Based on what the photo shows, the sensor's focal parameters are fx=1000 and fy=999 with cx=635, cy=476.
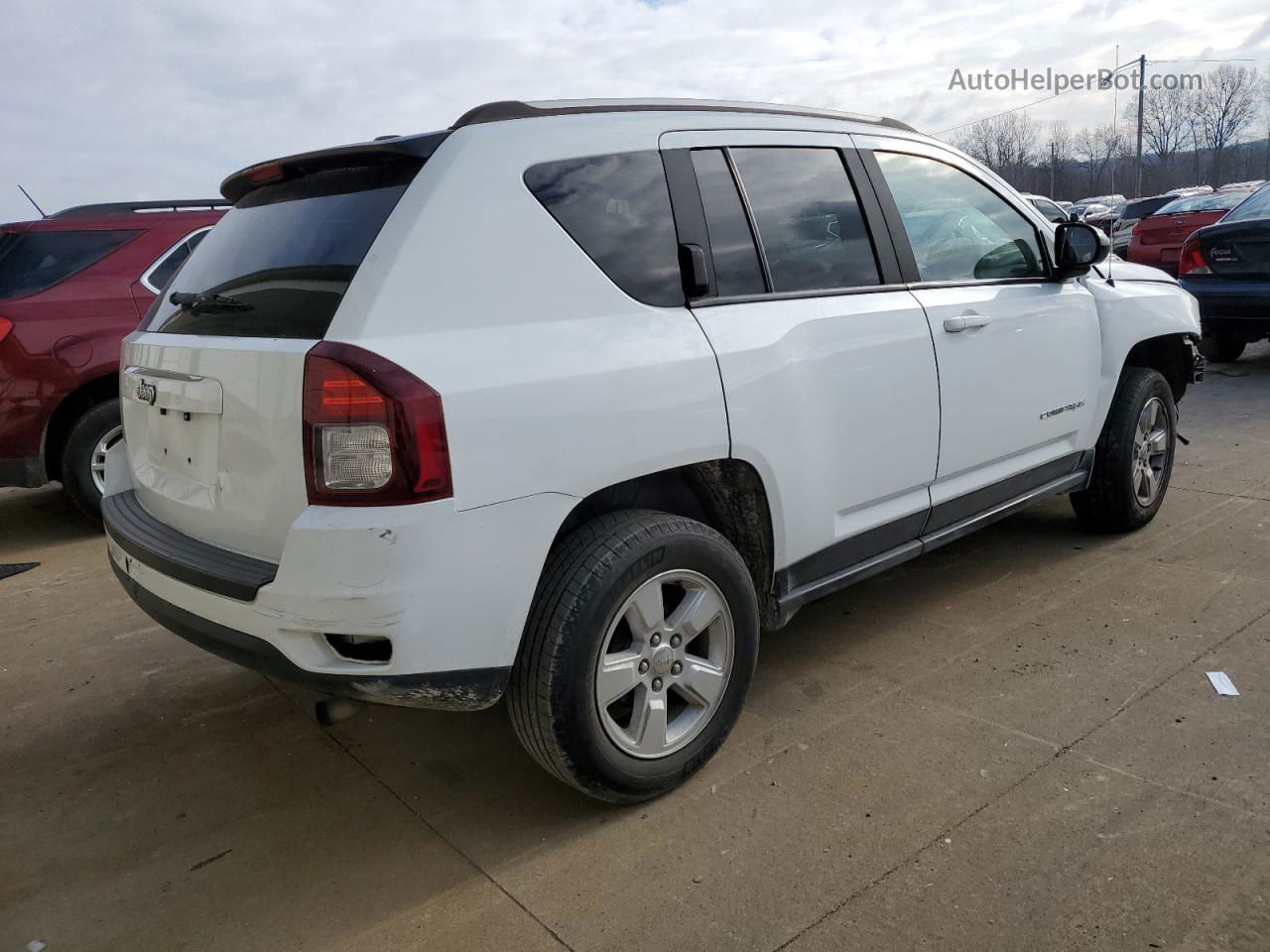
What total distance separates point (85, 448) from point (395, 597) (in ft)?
14.6

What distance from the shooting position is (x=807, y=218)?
3207 mm

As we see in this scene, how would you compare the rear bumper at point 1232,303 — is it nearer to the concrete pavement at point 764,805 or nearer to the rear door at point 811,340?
the concrete pavement at point 764,805

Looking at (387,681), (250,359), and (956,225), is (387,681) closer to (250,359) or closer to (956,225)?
(250,359)

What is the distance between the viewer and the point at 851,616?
4.05m

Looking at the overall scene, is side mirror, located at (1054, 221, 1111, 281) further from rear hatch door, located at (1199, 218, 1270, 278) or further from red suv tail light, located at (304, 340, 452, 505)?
rear hatch door, located at (1199, 218, 1270, 278)

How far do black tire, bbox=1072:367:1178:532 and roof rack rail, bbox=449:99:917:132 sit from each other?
73.7 inches

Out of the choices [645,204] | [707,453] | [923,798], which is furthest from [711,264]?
[923,798]

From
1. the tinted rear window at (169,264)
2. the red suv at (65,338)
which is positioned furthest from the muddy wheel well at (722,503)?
the tinted rear window at (169,264)

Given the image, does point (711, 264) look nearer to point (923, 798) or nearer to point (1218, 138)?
point (923, 798)

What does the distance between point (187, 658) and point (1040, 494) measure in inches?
139

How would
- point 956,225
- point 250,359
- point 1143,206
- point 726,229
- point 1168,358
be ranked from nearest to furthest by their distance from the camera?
point 250,359
point 726,229
point 956,225
point 1168,358
point 1143,206

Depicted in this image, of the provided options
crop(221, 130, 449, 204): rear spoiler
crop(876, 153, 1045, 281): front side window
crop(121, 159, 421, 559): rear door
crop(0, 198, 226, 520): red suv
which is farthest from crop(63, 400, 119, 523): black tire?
crop(876, 153, 1045, 281): front side window

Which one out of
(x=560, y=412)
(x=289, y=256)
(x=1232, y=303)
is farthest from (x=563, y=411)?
(x=1232, y=303)

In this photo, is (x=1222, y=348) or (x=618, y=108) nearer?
(x=618, y=108)
